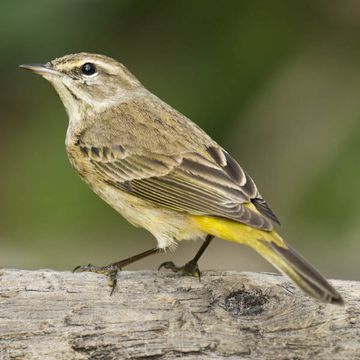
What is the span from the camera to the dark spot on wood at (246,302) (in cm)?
583

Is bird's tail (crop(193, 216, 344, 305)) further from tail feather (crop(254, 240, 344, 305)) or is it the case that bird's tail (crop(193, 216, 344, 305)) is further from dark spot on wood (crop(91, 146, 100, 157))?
dark spot on wood (crop(91, 146, 100, 157))

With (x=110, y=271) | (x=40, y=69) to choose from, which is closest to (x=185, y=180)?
(x=110, y=271)

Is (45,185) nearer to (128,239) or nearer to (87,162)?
(128,239)

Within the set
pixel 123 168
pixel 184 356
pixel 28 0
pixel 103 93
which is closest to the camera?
pixel 184 356

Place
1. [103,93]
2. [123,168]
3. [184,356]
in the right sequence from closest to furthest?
[184,356]
[123,168]
[103,93]

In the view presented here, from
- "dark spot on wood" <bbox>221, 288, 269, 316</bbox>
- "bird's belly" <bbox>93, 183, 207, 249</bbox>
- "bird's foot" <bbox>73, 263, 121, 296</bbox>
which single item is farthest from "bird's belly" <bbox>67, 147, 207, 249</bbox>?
"dark spot on wood" <bbox>221, 288, 269, 316</bbox>

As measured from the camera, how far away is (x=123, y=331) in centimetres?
566

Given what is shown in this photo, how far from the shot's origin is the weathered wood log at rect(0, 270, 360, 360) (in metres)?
5.58

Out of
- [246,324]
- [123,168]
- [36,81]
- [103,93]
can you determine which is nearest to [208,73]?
[36,81]

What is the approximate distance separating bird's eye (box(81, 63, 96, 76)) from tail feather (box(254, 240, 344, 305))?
2259mm

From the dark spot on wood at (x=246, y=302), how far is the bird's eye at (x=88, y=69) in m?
2.34

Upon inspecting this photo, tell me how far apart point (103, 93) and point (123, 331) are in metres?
2.45

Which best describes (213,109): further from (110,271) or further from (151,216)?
(110,271)

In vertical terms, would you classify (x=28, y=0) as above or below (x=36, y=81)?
above
